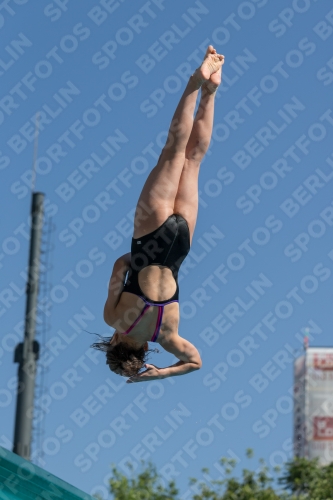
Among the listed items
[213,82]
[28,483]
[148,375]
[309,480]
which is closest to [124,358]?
[148,375]

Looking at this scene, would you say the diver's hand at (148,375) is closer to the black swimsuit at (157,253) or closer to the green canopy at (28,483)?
the black swimsuit at (157,253)

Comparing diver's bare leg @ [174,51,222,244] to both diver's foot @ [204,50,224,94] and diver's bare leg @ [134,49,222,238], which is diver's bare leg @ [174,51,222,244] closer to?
diver's foot @ [204,50,224,94]

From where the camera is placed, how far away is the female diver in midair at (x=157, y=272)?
9.73 meters

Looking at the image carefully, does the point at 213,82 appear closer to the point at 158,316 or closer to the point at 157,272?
the point at 157,272

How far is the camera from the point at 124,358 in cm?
980

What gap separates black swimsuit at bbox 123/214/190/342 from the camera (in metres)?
9.74

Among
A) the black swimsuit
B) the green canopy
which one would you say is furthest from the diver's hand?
the green canopy

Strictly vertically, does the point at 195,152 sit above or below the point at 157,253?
above

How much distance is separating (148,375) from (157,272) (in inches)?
A: 41.2

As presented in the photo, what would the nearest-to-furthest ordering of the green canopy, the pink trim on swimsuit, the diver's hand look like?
the green canopy
the pink trim on swimsuit
the diver's hand

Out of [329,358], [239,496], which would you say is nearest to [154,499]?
[239,496]

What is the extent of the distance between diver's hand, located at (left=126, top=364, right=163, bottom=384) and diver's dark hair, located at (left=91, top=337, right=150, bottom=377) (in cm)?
5

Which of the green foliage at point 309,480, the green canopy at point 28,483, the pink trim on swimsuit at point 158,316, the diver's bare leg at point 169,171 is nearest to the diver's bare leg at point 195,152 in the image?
the diver's bare leg at point 169,171

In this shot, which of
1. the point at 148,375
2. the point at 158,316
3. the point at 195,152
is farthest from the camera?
the point at 195,152
